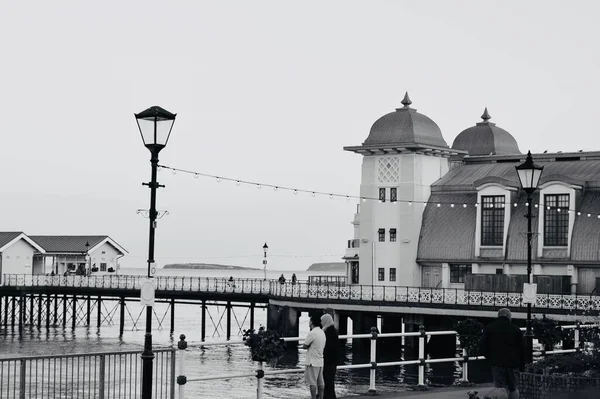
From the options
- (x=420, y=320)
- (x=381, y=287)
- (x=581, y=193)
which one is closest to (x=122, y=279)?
(x=381, y=287)

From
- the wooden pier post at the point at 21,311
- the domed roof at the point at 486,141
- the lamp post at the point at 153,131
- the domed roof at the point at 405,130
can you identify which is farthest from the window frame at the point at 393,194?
the lamp post at the point at 153,131

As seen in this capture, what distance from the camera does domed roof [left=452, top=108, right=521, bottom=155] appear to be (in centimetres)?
7806

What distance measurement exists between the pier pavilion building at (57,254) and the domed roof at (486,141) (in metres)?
32.0

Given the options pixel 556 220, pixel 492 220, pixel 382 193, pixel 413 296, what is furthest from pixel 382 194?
pixel 556 220

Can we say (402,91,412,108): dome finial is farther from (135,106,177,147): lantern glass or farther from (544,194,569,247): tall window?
(135,106,177,147): lantern glass

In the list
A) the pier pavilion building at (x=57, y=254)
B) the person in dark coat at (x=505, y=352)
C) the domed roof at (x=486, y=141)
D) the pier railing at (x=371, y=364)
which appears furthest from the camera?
the pier pavilion building at (x=57, y=254)

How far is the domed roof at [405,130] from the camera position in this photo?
2579 inches

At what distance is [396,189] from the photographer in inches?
2606

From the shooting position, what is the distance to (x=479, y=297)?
55969 mm

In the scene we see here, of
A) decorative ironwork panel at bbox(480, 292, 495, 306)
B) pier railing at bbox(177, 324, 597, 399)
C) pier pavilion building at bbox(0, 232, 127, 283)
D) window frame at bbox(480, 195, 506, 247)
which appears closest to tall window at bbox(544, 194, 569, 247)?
window frame at bbox(480, 195, 506, 247)

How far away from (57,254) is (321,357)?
7433cm

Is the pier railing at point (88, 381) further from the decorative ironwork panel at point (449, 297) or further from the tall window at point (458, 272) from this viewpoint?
the tall window at point (458, 272)

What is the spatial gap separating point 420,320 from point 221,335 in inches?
1092

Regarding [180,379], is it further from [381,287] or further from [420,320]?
[381,287]
